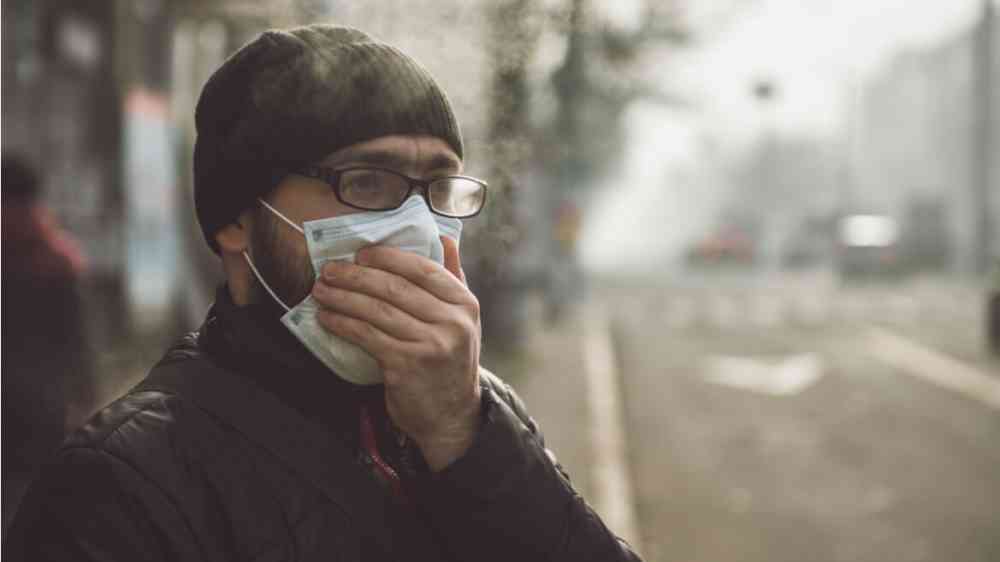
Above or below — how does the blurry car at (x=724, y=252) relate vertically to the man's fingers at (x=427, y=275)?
below

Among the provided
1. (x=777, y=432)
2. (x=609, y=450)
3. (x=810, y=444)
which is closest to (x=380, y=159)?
(x=609, y=450)

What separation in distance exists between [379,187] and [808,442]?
8527 mm

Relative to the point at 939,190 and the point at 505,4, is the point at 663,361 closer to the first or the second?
the point at 505,4

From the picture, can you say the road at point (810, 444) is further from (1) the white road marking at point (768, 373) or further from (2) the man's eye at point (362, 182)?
(2) the man's eye at point (362, 182)

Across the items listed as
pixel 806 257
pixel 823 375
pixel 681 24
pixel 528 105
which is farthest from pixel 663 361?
pixel 806 257

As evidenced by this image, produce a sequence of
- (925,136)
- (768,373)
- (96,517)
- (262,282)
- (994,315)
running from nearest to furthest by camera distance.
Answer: (96,517), (262,282), (768,373), (994,315), (925,136)

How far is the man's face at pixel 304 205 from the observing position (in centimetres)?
→ 167

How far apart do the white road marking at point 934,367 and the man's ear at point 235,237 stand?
10802mm

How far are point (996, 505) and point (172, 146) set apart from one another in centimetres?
1080

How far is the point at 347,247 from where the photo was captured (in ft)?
5.49

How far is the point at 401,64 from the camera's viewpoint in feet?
5.52

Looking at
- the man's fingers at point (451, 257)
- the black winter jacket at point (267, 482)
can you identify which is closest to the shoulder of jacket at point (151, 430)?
the black winter jacket at point (267, 482)

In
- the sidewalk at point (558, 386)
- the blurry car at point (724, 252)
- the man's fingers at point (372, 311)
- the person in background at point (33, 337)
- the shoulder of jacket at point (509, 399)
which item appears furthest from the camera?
the blurry car at point (724, 252)

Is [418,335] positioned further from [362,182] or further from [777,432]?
[777,432]
